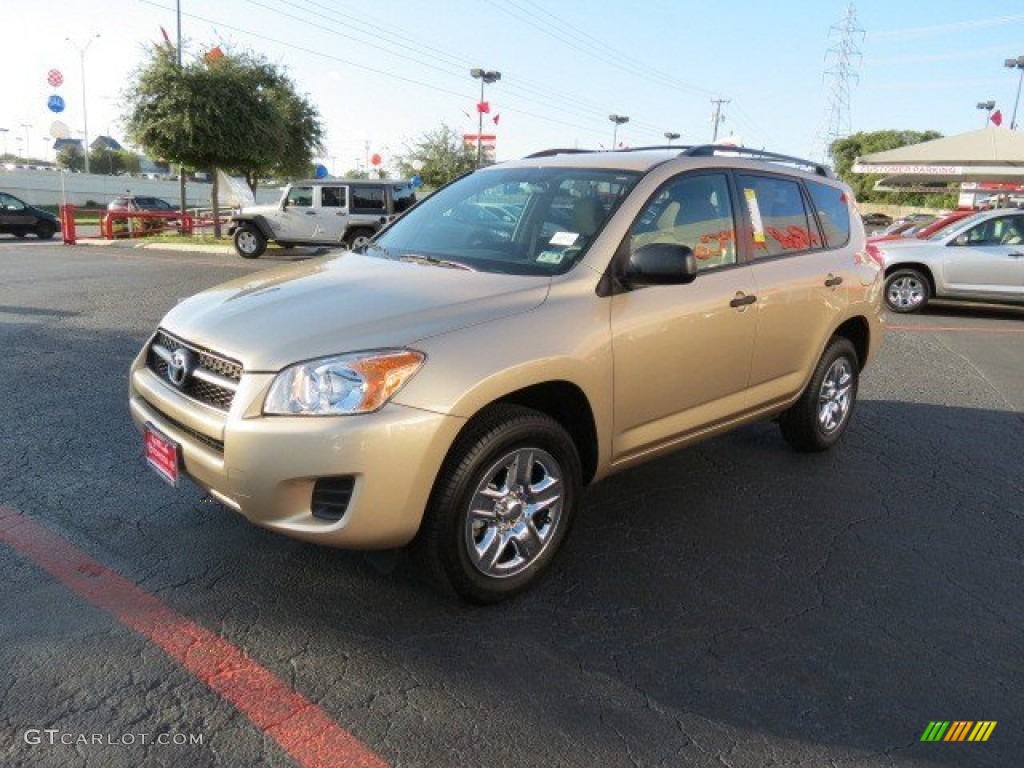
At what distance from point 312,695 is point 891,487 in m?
3.48

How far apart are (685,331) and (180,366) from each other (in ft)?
6.97

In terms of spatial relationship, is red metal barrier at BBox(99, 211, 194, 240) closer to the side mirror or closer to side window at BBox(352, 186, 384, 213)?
side window at BBox(352, 186, 384, 213)

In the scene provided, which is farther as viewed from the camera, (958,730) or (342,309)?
(342,309)

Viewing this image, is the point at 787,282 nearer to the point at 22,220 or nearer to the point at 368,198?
the point at 368,198

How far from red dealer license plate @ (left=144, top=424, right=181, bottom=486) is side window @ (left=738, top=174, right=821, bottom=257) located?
2921 mm

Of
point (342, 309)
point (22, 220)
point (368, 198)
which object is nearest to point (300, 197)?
point (368, 198)

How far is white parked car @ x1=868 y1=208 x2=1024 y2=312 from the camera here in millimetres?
11273

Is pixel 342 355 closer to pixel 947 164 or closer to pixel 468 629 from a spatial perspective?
pixel 468 629

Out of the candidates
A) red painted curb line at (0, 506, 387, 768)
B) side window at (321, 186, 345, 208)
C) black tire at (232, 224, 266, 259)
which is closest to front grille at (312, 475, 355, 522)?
red painted curb line at (0, 506, 387, 768)

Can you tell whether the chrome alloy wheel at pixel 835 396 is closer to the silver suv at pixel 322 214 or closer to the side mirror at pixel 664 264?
the side mirror at pixel 664 264

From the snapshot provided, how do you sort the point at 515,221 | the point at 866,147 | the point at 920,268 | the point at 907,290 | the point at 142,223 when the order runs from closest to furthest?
the point at 515,221 < the point at 920,268 < the point at 907,290 < the point at 142,223 < the point at 866,147

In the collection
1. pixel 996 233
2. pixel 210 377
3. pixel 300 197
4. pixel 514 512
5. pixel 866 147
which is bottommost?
pixel 514 512

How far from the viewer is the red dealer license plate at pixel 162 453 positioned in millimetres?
2885

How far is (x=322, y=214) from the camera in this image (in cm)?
1802
